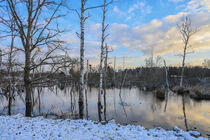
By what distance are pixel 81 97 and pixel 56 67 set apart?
8.64ft

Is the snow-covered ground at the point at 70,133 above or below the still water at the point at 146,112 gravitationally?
above

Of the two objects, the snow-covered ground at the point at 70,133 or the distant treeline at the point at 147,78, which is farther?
the distant treeline at the point at 147,78

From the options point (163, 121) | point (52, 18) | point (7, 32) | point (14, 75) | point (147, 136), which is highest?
point (52, 18)

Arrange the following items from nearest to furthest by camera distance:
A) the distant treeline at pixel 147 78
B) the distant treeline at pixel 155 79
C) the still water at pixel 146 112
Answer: the still water at pixel 146 112, the distant treeline at pixel 147 78, the distant treeline at pixel 155 79

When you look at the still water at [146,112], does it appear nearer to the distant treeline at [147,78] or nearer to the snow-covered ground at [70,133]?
the distant treeline at [147,78]

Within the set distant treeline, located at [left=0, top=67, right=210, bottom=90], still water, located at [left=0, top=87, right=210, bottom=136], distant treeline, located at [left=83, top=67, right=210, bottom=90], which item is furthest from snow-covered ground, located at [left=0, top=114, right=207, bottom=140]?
distant treeline, located at [left=83, top=67, right=210, bottom=90]

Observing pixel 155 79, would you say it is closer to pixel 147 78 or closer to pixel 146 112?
pixel 147 78

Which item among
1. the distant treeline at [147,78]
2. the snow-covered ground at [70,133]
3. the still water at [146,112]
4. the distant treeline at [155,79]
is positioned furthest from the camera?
the distant treeline at [155,79]

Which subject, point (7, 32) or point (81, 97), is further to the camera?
point (81, 97)

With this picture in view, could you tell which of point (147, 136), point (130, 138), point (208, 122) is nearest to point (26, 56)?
point (130, 138)

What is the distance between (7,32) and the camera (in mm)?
6008

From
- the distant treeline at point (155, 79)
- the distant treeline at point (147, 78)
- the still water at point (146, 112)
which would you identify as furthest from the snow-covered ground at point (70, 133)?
the distant treeline at point (155, 79)

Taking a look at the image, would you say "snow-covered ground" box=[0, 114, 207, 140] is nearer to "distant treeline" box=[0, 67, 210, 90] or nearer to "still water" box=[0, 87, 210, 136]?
"still water" box=[0, 87, 210, 136]

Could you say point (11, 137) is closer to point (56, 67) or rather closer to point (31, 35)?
point (56, 67)
